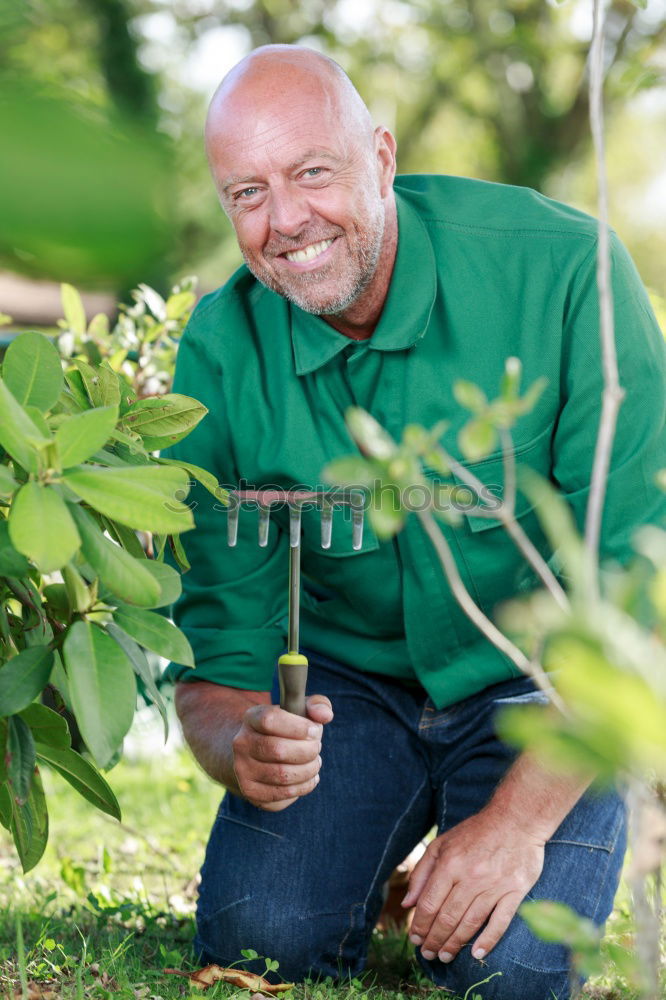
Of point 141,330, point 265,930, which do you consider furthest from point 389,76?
point 265,930

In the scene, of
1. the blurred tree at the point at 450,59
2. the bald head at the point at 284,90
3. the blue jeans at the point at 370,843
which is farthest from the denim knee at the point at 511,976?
the blurred tree at the point at 450,59

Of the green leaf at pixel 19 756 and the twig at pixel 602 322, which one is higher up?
the twig at pixel 602 322

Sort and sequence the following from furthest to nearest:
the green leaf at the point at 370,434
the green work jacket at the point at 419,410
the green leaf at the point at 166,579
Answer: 1. the green work jacket at the point at 419,410
2. the green leaf at the point at 166,579
3. the green leaf at the point at 370,434

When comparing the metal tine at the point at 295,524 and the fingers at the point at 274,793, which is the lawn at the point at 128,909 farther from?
the metal tine at the point at 295,524

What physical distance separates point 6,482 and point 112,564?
119mm

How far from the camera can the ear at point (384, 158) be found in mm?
1853

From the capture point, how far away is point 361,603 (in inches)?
75.8

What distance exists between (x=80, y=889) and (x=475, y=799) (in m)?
0.77

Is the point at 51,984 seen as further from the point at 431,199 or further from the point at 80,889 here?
the point at 431,199

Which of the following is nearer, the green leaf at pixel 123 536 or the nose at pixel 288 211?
the green leaf at pixel 123 536

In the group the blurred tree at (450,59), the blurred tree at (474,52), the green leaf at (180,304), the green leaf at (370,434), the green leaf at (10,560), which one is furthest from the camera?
the blurred tree at (474,52)

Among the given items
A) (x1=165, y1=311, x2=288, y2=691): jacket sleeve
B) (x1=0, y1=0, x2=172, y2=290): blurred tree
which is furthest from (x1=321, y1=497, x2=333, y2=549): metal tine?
(x1=0, y1=0, x2=172, y2=290): blurred tree

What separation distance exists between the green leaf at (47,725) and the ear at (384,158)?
3.46 ft

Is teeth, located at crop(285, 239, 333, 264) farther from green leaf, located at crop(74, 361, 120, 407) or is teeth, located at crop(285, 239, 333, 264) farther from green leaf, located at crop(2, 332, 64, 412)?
green leaf, located at crop(2, 332, 64, 412)
